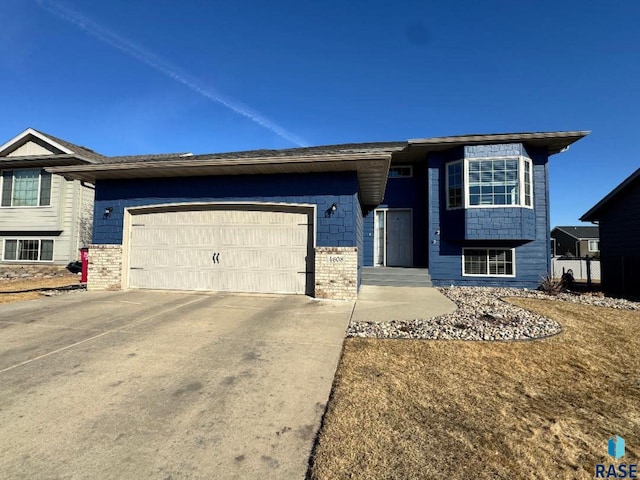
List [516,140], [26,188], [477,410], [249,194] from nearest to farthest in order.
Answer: [477,410]
[249,194]
[516,140]
[26,188]

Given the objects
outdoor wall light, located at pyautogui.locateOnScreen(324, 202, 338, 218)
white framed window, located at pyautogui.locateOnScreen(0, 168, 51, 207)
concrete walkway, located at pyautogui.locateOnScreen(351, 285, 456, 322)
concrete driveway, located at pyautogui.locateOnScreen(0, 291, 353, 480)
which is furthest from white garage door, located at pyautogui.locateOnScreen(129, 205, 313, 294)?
white framed window, located at pyautogui.locateOnScreen(0, 168, 51, 207)

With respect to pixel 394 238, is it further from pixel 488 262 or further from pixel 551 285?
pixel 551 285

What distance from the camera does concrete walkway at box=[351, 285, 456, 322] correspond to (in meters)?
6.43

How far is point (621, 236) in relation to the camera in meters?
12.2

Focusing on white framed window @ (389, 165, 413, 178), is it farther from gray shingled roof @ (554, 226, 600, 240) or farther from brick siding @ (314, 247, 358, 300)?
gray shingled roof @ (554, 226, 600, 240)

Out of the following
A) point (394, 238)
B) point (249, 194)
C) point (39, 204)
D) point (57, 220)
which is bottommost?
point (394, 238)

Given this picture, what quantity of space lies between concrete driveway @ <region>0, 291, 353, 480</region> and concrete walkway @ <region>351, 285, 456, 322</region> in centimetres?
108

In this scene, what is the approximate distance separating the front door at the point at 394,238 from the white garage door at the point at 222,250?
6302mm

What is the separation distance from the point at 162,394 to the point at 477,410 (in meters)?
3.01

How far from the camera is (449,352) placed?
4.39 metres

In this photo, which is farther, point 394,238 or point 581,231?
point 581,231

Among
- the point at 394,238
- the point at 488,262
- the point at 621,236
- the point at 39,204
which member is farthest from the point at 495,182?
the point at 39,204

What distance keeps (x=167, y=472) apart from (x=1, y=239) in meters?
20.1

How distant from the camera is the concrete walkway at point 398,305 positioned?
21.1ft
